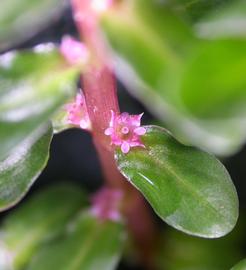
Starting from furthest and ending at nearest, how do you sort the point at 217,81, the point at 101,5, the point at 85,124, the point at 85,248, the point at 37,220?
the point at 37,220, the point at 85,248, the point at 85,124, the point at 101,5, the point at 217,81

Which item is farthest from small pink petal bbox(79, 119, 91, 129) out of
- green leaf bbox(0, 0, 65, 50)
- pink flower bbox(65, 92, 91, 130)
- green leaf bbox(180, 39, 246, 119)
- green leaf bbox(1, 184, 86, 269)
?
green leaf bbox(1, 184, 86, 269)

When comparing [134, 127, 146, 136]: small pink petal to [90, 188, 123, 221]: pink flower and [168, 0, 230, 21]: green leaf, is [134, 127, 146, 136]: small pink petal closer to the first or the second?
[168, 0, 230, 21]: green leaf

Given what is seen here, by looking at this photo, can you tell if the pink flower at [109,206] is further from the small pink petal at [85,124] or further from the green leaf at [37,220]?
the small pink petal at [85,124]

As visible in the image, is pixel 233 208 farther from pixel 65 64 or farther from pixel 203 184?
pixel 65 64

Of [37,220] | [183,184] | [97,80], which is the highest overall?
[97,80]

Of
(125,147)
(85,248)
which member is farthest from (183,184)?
(85,248)

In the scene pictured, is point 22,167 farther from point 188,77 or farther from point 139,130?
point 188,77

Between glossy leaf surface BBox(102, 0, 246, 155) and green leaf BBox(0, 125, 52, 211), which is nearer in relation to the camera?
glossy leaf surface BBox(102, 0, 246, 155)
